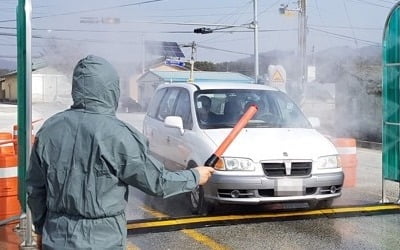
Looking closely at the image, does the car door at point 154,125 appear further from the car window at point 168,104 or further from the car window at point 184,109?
the car window at point 184,109

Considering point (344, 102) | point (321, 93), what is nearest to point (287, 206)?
point (321, 93)

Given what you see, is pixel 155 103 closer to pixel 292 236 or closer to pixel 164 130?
pixel 164 130

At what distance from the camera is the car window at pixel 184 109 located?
22.6 ft

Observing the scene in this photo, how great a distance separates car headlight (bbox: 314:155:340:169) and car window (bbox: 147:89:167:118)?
293 centimetres

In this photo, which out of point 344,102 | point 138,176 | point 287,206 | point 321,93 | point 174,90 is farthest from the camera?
point 344,102

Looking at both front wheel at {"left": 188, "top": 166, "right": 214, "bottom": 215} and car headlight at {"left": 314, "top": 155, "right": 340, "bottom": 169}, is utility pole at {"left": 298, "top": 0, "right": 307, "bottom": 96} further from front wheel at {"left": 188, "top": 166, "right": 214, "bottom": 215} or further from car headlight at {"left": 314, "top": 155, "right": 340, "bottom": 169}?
front wheel at {"left": 188, "top": 166, "right": 214, "bottom": 215}

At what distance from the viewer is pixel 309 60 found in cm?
995

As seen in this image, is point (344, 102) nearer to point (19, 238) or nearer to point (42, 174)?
point (19, 238)

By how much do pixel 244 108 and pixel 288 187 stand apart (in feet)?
4.58

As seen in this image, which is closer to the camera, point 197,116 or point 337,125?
point 197,116

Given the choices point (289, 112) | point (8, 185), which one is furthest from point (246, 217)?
point (8, 185)

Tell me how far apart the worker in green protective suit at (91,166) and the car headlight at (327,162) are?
3934 millimetres

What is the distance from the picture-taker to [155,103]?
8.32 meters

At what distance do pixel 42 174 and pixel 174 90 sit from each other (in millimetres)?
5501
